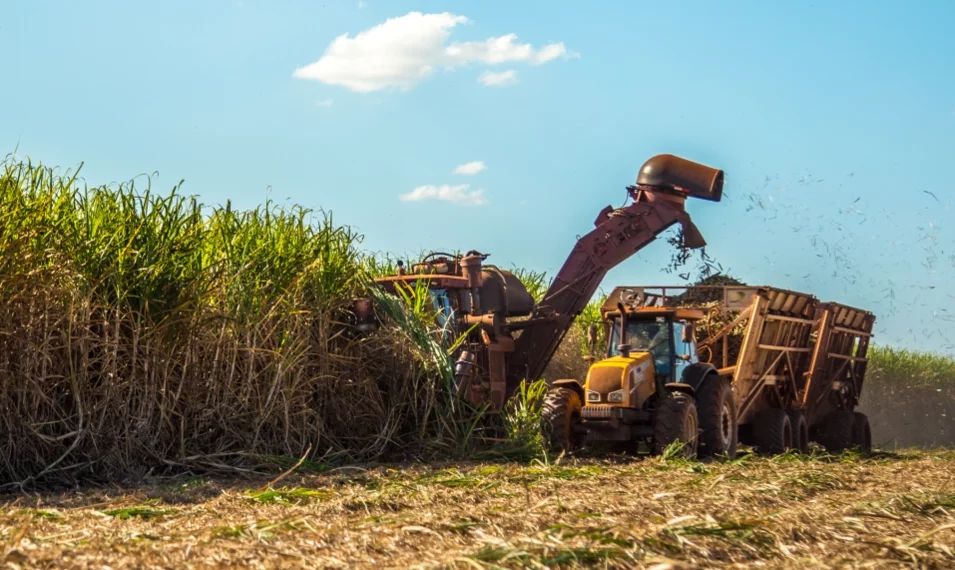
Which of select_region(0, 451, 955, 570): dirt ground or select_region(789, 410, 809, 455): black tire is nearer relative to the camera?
select_region(0, 451, 955, 570): dirt ground

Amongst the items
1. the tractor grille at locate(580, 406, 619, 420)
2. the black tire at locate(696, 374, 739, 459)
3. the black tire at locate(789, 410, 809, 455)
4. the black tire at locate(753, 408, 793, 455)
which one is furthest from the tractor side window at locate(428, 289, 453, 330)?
the black tire at locate(789, 410, 809, 455)

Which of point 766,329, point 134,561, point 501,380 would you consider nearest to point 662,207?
point 766,329

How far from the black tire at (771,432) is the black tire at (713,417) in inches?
63.4

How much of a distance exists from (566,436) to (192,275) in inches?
172

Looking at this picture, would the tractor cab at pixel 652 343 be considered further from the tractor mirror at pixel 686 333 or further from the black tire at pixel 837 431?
the black tire at pixel 837 431

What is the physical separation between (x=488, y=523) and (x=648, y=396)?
6630mm

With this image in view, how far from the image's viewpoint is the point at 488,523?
5602 millimetres

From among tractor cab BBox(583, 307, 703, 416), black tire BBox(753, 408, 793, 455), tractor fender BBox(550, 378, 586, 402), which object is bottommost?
black tire BBox(753, 408, 793, 455)

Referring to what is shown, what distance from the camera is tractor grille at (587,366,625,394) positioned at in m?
11.4

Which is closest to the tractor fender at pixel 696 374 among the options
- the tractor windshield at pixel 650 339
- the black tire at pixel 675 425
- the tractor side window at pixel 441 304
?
the tractor windshield at pixel 650 339

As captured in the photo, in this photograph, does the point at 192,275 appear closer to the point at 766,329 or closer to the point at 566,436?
the point at 566,436

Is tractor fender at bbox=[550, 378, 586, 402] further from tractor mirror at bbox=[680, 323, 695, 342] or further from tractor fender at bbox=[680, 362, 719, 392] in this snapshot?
tractor mirror at bbox=[680, 323, 695, 342]

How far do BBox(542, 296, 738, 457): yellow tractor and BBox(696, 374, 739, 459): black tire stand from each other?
0.4 inches

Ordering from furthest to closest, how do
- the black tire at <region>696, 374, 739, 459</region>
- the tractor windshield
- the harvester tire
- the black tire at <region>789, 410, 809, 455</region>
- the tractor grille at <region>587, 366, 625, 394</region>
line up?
the black tire at <region>789, 410, 809, 455</region>, the tractor windshield, the black tire at <region>696, 374, 739, 459</region>, the harvester tire, the tractor grille at <region>587, 366, 625, 394</region>
